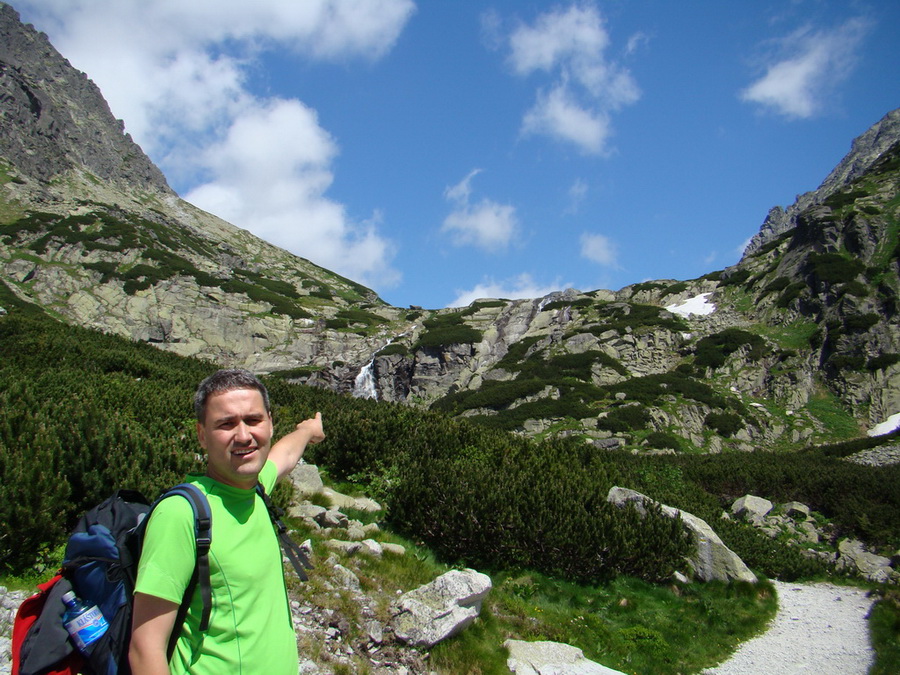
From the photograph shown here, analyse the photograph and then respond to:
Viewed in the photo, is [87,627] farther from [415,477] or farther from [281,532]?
[415,477]

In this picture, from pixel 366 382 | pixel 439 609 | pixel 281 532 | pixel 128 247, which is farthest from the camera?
pixel 128 247

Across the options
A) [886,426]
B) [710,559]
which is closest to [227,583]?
[710,559]

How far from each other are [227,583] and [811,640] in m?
9.64

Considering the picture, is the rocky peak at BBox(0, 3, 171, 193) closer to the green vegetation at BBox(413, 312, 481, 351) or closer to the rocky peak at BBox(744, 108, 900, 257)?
the green vegetation at BBox(413, 312, 481, 351)

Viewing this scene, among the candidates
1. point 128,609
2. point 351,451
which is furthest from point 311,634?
point 351,451

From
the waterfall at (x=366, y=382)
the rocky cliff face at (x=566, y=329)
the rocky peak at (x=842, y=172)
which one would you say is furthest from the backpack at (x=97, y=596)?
the rocky peak at (x=842, y=172)

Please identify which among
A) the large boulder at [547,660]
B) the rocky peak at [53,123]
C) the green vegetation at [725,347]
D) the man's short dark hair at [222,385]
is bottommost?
the large boulder at [547,660]

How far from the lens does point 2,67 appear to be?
283 feet

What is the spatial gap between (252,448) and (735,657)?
8303 mm

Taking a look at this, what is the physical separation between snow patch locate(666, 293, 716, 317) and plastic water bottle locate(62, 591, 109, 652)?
55.0m

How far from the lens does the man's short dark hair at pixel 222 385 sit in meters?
2.49

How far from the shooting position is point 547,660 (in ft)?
18.8

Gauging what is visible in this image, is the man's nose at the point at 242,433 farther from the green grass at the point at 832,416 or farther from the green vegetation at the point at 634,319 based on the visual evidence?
the green vegetation at the point at 634,319

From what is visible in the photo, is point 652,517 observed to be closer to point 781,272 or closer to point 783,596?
point 783,596
